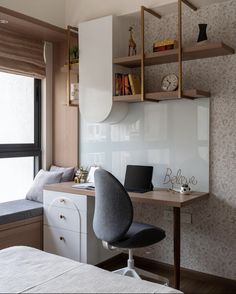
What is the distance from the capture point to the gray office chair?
8.22 feet

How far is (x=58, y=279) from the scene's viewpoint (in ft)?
5.40

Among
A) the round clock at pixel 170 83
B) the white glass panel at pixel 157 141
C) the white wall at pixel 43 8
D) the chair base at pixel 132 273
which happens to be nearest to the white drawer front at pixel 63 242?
the chair base at pixel 132 273

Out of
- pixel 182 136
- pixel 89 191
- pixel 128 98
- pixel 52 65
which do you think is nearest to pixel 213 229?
pixel 182 136

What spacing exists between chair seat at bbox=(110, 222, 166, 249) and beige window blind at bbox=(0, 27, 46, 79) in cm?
203

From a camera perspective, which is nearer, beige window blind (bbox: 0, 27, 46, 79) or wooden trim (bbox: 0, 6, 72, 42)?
wooden trim (bbox: 0, 6, 72, 42)

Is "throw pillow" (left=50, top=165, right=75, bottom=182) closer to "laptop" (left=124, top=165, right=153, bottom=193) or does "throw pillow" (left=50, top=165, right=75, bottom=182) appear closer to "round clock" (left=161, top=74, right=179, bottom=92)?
"laptop" (left=124, top=165, right=153, bottom=193)

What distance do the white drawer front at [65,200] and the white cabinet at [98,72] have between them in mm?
755

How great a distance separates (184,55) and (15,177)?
2.17m

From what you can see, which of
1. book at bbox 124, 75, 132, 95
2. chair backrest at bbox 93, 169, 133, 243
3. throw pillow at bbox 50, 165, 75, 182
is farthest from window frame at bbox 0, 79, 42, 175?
chair backrest at bbox 93, 169, 133, 243

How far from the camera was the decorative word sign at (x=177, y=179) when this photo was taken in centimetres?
316

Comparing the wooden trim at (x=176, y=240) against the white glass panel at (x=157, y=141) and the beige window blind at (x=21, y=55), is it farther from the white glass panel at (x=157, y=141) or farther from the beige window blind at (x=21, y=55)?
the beige window blind at (x=21, y=55)

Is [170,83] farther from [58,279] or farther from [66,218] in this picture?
[58,279]

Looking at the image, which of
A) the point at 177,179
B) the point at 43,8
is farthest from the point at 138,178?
the point at 43,8

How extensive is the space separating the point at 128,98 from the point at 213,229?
136 centimetres
